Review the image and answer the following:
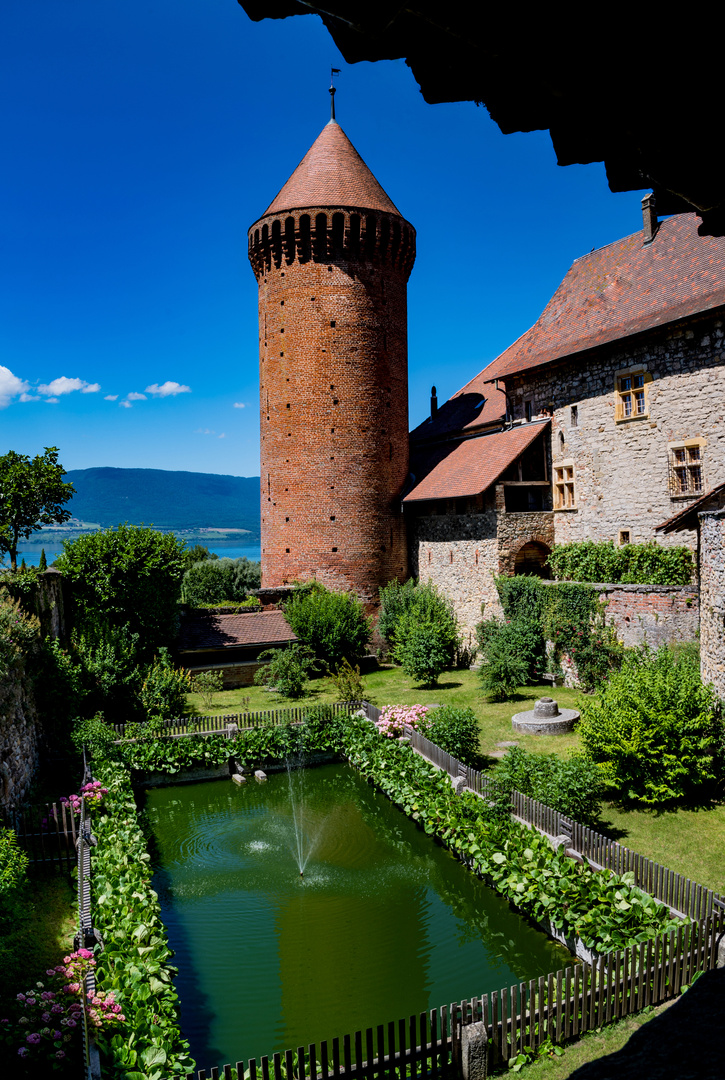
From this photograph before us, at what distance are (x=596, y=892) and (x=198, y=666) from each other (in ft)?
65.8

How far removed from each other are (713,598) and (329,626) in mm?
15895

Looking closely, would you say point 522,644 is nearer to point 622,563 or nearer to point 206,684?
point 622,563

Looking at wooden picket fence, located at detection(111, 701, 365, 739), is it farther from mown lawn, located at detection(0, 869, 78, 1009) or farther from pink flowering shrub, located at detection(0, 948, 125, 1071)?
pink flowering shrub, located at detection(0, 948, 125, 1071)

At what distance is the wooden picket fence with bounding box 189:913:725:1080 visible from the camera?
7.73m

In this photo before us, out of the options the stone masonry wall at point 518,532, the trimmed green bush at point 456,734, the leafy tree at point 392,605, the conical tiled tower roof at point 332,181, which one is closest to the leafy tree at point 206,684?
the leafy tree at point 392,605

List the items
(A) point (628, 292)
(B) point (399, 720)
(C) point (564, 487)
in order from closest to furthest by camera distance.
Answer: (B) point (399, 720), (A) point (628, 292), (C) point (564, 487)

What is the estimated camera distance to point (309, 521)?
31109mm

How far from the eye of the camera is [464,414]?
34656 millimetres

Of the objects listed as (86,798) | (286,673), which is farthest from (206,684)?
(86,798)

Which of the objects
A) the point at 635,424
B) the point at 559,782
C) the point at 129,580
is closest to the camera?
the point at 559,782

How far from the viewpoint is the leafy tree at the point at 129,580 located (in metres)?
24.6

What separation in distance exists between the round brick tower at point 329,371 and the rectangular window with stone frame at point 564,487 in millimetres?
7813

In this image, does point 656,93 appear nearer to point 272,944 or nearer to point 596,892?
point 596,892

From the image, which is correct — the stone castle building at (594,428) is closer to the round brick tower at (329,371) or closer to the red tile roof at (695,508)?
the round brick tower at (329,371)
